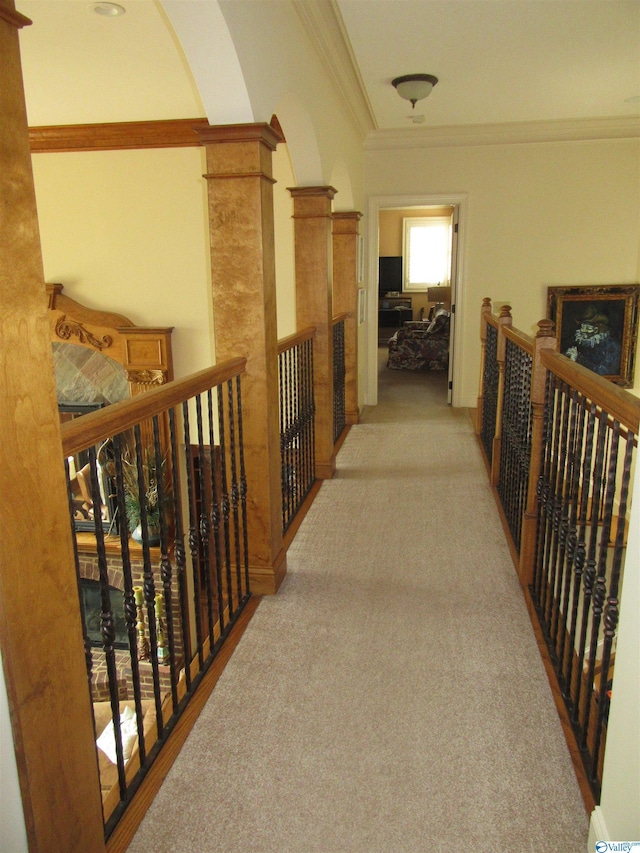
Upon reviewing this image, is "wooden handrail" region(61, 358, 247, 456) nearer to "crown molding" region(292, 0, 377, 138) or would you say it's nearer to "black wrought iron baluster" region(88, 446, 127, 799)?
"black wrought iron baluster" region(88, 446, 127, 799)

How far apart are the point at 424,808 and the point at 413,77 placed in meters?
4.39

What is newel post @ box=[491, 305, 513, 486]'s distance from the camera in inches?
144

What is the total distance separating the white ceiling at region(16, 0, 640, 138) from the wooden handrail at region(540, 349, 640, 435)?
67.8 inches

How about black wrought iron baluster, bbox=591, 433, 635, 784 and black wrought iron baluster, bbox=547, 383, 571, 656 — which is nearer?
black wrought iron baluster, bbox=591, 433, 635, 784

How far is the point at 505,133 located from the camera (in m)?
5.84

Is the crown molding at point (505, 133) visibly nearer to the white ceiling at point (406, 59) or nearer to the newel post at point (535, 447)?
the white ceiling at point (406, 59)

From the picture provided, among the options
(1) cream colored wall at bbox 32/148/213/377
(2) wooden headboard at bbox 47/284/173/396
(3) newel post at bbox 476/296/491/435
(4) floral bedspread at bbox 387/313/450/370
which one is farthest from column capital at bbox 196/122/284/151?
(4) floral bedspread at bbox 387/313/450/370

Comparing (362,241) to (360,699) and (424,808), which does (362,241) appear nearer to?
(360,699)

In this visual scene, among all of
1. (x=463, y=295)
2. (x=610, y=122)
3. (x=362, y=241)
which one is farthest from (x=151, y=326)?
(x=610, y=122)

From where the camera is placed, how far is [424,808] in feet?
5.27

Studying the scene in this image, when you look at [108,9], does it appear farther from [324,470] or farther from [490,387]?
[490,387]

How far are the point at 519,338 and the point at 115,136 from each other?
15.3ft

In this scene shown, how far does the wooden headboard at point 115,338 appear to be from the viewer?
608cm

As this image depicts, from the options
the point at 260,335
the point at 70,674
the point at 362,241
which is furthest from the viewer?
the point at 362,241
